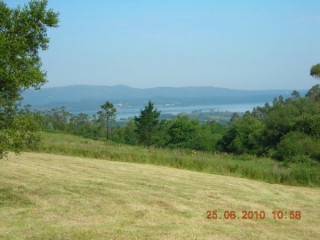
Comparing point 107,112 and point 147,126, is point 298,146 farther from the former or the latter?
point 107,112

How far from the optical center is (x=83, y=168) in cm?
2108

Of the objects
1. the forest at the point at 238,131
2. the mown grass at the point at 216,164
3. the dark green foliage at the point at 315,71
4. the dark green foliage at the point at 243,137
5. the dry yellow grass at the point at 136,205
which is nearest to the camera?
the dry yellow grass at the point at 136,205

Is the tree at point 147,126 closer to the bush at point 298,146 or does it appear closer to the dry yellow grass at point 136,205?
the bush at point 298,146

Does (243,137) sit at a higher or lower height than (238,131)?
lower

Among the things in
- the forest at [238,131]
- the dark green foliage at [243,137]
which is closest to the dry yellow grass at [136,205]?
the forest at [238,131]

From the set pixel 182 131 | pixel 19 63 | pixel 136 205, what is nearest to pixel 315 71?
pixel 182 131

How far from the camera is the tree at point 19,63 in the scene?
11352 millimetres

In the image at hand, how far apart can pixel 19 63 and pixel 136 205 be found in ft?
16.5

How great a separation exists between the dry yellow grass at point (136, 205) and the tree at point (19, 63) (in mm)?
2019

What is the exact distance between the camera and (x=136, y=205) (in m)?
12.7

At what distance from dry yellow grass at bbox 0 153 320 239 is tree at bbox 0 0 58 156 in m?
2.02

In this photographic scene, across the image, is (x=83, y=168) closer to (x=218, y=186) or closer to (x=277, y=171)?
(x=218, y=186)
